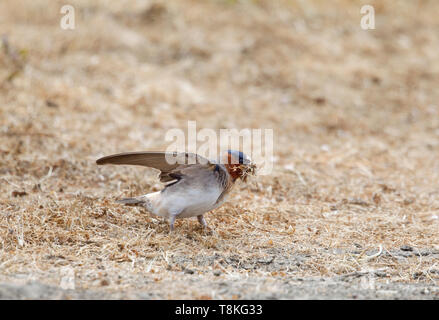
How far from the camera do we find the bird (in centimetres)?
434

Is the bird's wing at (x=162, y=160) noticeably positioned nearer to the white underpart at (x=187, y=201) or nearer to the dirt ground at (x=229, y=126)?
the white underpart at (x=187, y=201)

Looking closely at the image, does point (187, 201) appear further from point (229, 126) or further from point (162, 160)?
point (229, 126)

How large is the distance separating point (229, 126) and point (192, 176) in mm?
3920

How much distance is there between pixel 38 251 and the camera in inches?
158

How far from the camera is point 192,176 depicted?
4.47 m

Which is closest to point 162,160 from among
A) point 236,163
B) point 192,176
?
point 192,176

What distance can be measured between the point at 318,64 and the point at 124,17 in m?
3.70

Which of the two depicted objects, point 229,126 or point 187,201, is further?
point 229,126

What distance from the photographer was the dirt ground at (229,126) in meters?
3.88

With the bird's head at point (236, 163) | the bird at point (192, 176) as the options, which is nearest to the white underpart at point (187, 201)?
the bird at point (192, 176)

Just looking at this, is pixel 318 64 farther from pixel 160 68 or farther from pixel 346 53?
pixel 160 68

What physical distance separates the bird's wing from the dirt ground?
522mm
